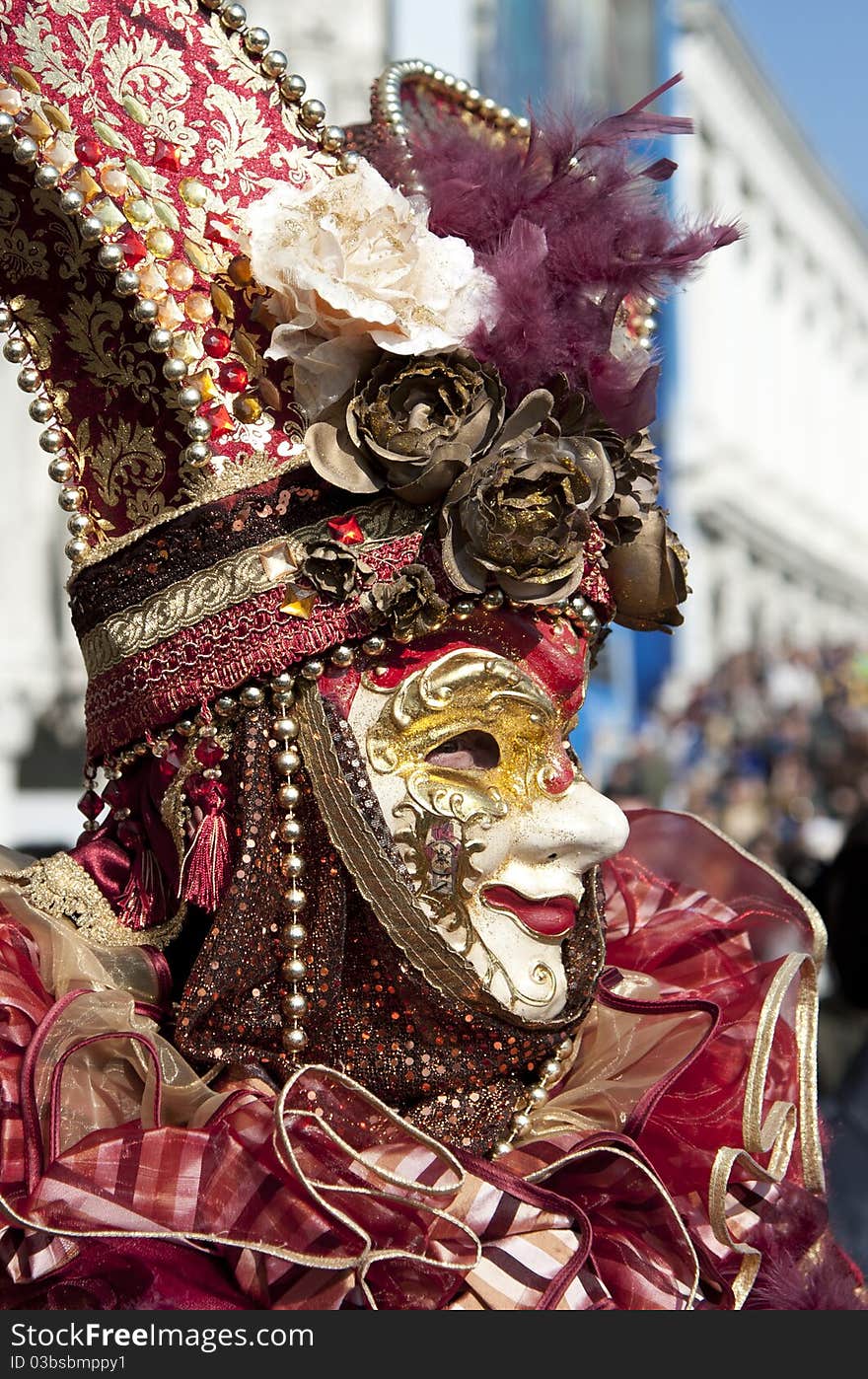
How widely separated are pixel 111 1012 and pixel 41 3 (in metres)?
1.20

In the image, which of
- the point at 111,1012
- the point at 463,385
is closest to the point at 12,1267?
the point at 111,1012

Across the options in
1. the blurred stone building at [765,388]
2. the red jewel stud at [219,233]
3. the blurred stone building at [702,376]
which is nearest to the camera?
the red jewel stud at [219,233]

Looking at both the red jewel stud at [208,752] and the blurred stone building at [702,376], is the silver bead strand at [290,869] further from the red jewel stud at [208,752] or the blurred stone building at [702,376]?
the blurred stone building at [702,376]

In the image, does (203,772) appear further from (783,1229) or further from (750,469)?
(750,469)

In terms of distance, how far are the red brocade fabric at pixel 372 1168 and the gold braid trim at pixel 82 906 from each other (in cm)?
3

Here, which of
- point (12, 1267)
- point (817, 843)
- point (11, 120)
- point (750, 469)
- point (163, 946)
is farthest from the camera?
point (750, 469)

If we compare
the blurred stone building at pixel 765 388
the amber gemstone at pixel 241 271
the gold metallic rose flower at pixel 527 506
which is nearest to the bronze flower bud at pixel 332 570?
the gold metallic rose flower at pixel 527 506

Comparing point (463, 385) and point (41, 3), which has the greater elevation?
point (41, 3)

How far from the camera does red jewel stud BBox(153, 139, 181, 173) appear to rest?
1792 mm

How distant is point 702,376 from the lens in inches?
1000

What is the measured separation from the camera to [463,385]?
5.59 ft

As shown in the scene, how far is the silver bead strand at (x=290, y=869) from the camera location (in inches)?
69.1

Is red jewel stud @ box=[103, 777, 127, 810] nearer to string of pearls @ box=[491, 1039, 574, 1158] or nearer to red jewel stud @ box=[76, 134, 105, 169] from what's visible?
string of pearls @ box=[491, 1039, 574, 1158]

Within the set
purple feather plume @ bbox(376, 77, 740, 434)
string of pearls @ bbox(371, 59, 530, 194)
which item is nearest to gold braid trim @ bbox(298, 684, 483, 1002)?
purple feather plume @ bbox(376, 77, 740, 434)
